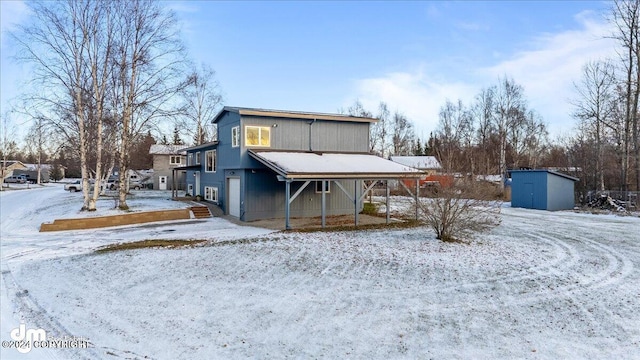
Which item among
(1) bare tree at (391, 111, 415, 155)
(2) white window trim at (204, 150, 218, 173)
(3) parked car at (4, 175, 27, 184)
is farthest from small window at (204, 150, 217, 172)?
(3) parked car at (4, 175, 27, 184)

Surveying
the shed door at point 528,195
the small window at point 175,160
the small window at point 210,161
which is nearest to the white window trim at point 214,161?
the small window at point 210,161

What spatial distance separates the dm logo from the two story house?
9784 millimetres

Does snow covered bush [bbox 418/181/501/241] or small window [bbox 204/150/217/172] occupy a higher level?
small window [bbox 204/150/217/172]

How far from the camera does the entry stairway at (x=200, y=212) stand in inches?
750

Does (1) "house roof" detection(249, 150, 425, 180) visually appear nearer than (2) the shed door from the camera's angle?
Yes

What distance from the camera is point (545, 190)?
22578 mm

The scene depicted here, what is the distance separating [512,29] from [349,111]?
40.0 meters

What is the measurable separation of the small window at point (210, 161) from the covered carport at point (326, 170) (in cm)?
583

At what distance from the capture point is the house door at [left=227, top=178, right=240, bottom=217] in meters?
18.3

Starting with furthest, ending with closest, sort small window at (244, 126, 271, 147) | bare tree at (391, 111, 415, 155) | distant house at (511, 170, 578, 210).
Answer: bare tree at (391, 111, 415, 155) → distant house at (511, 170, 578, 210) → small window at (244, 126, 271, 147)

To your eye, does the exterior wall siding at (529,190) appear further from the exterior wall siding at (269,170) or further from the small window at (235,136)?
the small window at (235,136)

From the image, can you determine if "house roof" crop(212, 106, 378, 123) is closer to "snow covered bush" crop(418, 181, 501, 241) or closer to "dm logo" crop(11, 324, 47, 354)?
"snow covered bush" crop(418, 181, 501, 241)

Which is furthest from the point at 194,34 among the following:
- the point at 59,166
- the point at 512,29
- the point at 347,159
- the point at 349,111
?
the point at 59,166

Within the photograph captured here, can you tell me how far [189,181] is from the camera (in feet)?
93.2
